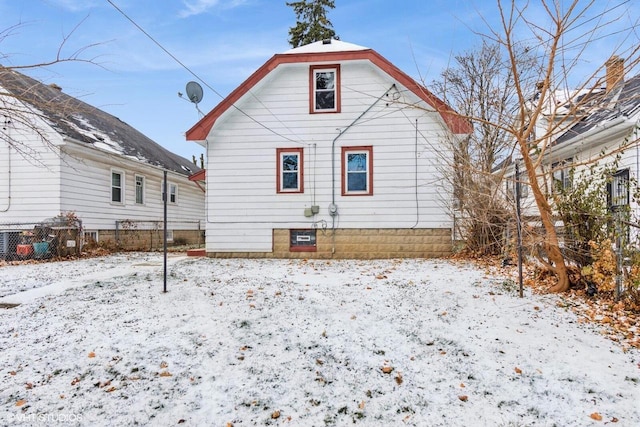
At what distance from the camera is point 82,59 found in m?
4.33

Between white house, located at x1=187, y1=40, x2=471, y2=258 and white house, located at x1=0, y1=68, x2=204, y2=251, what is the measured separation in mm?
4069

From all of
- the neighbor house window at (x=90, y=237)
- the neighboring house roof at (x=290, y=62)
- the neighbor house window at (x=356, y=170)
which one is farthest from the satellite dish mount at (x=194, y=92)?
the neighbor house window at (x=90, y=237)

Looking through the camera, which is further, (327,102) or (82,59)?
(327,102)

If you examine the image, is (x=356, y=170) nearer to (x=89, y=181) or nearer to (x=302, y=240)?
(x=302, y=240)

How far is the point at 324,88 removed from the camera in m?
10.7

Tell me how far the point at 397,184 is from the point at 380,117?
6.67ft

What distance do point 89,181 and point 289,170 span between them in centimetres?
741

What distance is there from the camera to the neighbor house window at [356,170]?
34.3 feet

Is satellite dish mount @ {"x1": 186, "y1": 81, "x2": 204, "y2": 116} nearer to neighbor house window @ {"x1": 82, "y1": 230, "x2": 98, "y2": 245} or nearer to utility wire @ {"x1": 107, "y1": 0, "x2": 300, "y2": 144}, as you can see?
utility wire @ {"x1": 107, "y1": 0, "x2": 300, "y2": 144}

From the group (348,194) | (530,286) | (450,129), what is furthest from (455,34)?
(348,194)

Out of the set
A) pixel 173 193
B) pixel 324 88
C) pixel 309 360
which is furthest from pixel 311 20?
pixel 309 360

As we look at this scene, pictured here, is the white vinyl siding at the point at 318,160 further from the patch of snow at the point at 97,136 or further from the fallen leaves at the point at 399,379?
the fallen leaves at the point at 399,379

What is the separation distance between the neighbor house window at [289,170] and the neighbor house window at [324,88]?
144 cm

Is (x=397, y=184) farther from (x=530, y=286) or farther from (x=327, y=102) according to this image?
(x=530, y=286)
